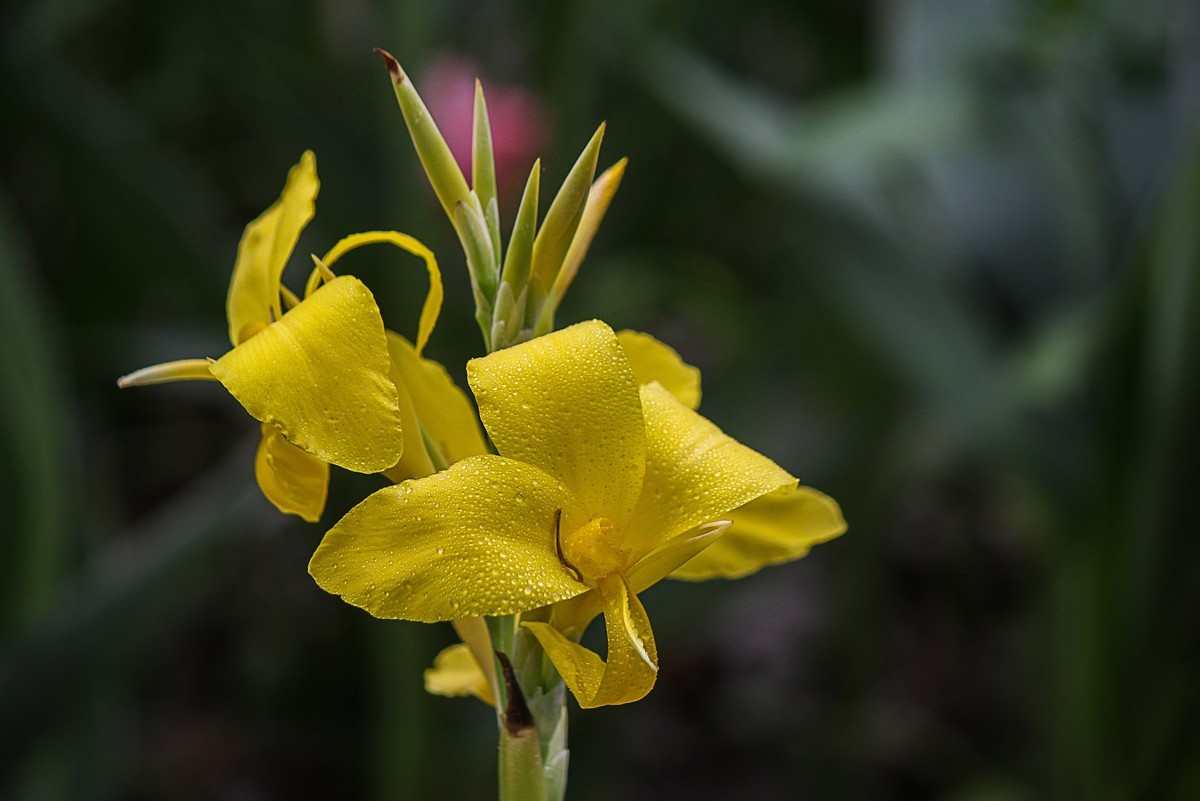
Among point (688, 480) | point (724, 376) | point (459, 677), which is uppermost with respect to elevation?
point (688, 480)

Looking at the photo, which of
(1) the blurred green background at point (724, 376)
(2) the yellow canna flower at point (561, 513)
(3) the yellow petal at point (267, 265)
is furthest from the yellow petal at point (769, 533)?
(1) the blurred green background at point (724, 376)

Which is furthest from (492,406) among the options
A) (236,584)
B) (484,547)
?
(236,584)

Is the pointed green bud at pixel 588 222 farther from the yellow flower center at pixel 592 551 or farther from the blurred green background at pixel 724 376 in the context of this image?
the blurred green background at pixel 724 376

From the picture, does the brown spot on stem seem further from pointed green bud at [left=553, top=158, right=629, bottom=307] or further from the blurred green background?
the blurred green background

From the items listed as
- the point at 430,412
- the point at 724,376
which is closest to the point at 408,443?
the point at 430,412

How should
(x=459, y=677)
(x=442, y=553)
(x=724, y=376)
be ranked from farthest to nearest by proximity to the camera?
(x=724, y=376), (x=459, y=677), (x=442, y=553)

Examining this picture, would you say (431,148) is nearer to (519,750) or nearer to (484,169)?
(484,169)
